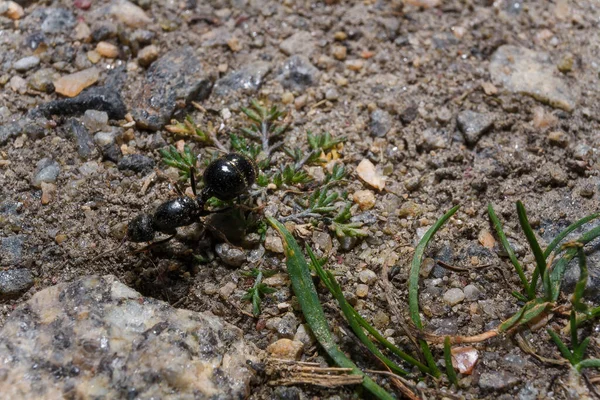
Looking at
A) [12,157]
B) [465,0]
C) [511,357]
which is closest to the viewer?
[511,357]

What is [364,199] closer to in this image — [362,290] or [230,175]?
[362,290]

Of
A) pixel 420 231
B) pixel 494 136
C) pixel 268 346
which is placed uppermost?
pixel 494 136

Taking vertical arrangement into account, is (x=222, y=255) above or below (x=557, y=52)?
below

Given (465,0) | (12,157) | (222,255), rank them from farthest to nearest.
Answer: (465,0) < (12,157) < (222,255)

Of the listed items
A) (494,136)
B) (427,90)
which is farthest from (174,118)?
(494,136)

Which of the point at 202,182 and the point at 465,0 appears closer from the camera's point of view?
the point at 202,182

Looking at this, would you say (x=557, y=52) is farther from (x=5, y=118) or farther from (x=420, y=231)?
(x=5, y=118)
